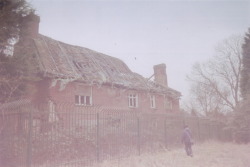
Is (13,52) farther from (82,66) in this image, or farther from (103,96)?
(103,96)

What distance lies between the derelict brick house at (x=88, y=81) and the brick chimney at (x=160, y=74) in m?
1.21

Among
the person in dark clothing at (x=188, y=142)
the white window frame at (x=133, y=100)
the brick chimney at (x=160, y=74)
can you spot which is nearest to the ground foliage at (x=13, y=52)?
the person in dark clothing at (x=188, y=142)

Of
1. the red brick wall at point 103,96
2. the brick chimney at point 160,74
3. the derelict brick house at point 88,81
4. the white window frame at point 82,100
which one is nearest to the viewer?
the derelict brick house at point 88,81

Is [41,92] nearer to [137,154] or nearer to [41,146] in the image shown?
[41,146]

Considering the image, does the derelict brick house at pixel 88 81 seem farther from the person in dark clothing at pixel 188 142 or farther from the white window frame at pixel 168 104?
the person in dark clothing at pixel 188 142

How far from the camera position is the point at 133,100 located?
2184 cm

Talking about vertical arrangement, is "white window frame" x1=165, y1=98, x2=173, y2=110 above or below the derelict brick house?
below

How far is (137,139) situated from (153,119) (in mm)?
2458

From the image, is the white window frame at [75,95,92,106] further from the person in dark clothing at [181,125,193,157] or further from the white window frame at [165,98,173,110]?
the white window frame at [165,98,173,110]

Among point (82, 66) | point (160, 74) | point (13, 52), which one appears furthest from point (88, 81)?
point (160, 74)

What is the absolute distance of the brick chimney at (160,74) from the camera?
90.4 ft

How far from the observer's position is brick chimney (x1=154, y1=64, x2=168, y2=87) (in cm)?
2756

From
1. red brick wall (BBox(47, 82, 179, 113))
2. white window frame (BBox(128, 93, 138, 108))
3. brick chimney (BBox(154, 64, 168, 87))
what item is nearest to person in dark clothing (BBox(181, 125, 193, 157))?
red brick wall (BBox(47, 82, 179, 113))

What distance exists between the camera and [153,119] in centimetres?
1354
